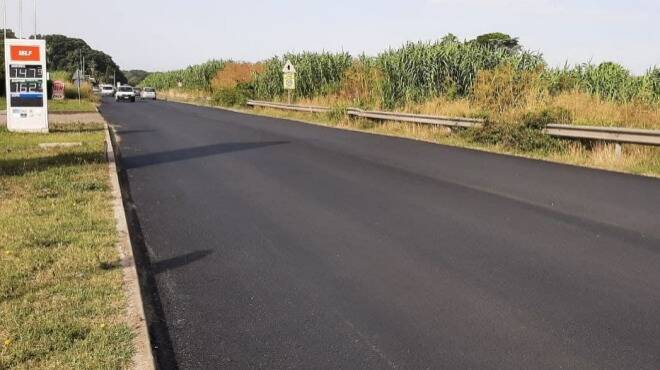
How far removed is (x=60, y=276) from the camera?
5496mm

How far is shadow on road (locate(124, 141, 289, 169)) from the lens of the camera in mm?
13969

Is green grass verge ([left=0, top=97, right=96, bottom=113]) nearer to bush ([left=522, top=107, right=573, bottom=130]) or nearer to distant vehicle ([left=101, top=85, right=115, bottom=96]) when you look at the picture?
bush ([left=522, top=107, right=573, bottom=130])

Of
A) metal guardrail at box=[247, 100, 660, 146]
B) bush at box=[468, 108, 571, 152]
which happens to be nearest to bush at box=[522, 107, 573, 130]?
bush at box=[468, 108, 571, 152]

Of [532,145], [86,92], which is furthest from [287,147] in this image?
[86,92]

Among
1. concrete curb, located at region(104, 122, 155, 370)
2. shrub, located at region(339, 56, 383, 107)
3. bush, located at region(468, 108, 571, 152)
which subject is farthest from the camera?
shrub, located at region(339, 56, 383, 107)

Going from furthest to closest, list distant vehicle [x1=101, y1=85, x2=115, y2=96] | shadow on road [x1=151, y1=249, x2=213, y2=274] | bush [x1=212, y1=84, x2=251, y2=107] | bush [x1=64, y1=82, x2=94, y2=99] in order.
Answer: distant vehicle [x1=101, y1=85, x2=115, y2=96] → bush [x1=64, y1=82, x2=94, y2=99] → bush [x1=212, y1=84, x2=251, y2=107] → shadow on road [x1=151, y1=249, x2=213, y2=274]

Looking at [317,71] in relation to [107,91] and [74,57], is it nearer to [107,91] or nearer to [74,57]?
[107,91]

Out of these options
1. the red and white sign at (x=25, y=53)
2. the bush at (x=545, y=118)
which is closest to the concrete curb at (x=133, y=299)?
the bush at (x=545, y=118)

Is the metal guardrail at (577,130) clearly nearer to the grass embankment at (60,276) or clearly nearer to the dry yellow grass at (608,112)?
the dry yellow grass at (608,112)

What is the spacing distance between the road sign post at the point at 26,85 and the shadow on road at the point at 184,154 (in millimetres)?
6827

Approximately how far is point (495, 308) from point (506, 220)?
3435mm

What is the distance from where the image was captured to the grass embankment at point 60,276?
13.2 feet

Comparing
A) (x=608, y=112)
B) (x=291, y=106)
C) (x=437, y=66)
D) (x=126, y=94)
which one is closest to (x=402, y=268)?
(x=608, y=112)

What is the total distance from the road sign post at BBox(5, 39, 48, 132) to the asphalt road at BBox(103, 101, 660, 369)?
32.2 ft
